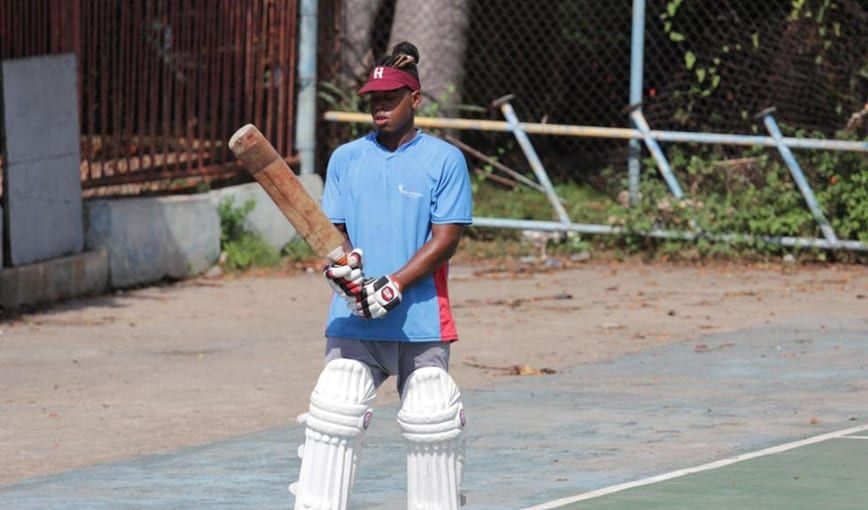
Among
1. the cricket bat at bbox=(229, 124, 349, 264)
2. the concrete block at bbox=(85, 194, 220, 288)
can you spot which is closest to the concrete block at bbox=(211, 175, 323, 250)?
the concrete block at bbox=(85, 194, 220, 288)

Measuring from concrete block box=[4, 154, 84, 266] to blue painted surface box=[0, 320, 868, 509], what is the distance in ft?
14.0

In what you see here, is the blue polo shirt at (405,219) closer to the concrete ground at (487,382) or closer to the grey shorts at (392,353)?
the grey shorts at (392,353)

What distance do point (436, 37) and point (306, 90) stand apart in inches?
66.4

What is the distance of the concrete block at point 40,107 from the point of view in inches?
486

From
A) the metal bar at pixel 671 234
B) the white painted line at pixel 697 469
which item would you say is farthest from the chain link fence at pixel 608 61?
the white painted line at pixel 697 469

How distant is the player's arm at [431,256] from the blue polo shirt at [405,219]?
0.03 m

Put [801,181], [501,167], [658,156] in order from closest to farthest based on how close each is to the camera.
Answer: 1. [801,181]
2. [658,156]
3. [501,167]

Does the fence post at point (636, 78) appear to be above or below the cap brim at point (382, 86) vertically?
below

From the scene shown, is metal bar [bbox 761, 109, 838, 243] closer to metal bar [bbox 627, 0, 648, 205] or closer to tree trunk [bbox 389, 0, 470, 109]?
metal bar [bbox 627, 0, 648, 205]

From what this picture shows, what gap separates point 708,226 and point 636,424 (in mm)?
6595

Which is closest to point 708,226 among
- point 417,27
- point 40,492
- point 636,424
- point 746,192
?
point 746,192

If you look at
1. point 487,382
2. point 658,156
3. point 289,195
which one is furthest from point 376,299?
point 658,156

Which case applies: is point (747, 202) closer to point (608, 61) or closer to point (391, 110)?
point (608, 61)

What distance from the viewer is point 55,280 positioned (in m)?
12.8
